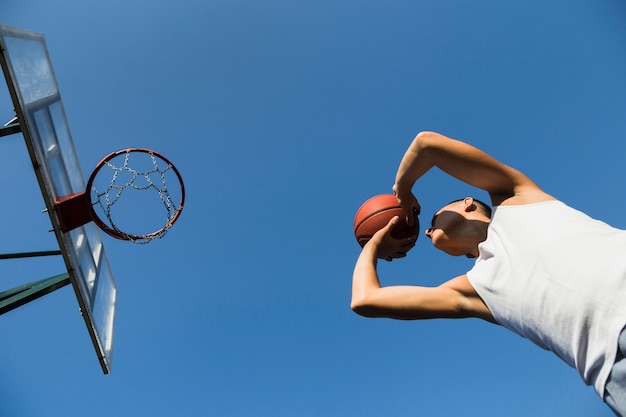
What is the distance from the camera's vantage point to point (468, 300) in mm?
2219

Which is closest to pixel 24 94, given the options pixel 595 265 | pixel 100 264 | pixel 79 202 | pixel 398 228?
pixel 79 202

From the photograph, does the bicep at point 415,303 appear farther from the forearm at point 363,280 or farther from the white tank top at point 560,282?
the white tank top at point 560,282

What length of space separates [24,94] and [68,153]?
5.95ft

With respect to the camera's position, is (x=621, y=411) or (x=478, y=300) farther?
(x=478, y=300)

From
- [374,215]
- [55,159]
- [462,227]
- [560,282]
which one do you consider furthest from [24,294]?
[560,282]

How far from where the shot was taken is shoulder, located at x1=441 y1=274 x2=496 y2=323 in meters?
2.19

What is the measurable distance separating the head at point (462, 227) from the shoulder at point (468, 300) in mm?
361

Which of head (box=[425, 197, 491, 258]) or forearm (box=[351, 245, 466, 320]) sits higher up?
head (box=[425, 197, 491, 258])

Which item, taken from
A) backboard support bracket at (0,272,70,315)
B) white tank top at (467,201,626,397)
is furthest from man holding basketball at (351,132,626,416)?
backboard support bracket at (0,272,70,315)

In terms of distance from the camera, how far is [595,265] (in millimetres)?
1718

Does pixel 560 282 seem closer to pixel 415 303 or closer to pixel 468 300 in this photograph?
Result: pixel 468 300

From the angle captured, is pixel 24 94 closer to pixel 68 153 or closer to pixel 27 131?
pixel 27 131

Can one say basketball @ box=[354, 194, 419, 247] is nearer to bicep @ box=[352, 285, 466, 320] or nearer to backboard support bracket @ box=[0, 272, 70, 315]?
bicep @ box=[352, 285, 466, 320]

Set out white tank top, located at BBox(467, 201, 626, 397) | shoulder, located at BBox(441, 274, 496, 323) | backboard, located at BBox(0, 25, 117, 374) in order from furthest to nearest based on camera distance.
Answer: backboard, located at BBox(0, 25, 117, 374) → shoulder, located at BBox(441, 274, 496, 323) → white tank top, located at BBox(467, 201, 626, 397)
